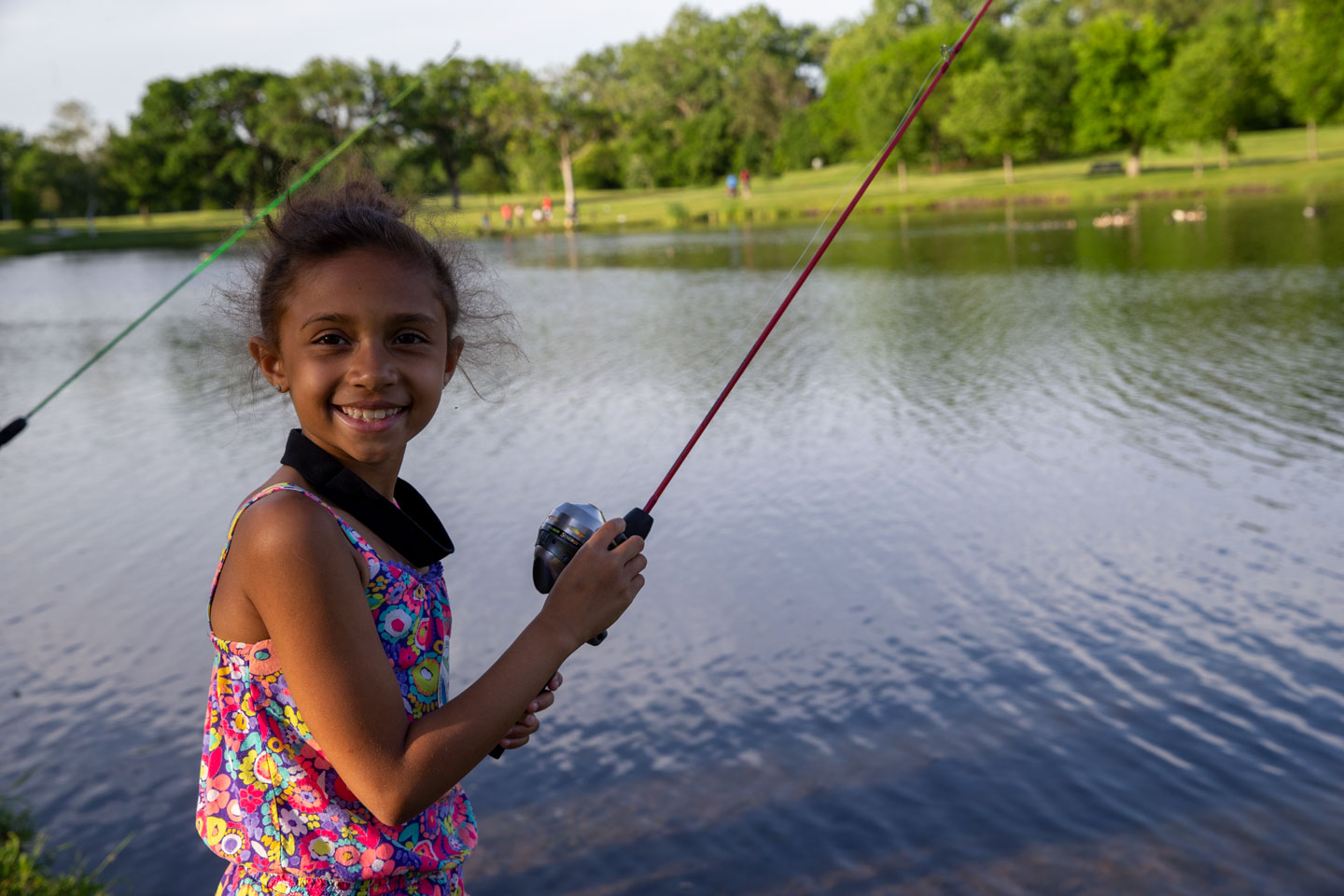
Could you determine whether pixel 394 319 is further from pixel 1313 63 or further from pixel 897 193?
pixel 1313 63

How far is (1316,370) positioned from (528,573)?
Answer: 36.1 ft

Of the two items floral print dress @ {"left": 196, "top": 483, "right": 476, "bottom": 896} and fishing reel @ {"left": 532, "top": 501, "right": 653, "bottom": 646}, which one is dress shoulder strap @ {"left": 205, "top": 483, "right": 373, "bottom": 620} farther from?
fishing reel @ {"left": 532, "top": 501, "right": 653, "bottom": 646}

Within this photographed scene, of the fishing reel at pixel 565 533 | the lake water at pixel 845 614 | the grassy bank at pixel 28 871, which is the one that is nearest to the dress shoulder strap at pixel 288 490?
the fishing reel at pixel 565 533

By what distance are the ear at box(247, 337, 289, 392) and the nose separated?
0.80 ft

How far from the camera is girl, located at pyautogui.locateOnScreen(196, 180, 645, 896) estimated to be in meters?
1.58

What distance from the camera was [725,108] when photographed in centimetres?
8869

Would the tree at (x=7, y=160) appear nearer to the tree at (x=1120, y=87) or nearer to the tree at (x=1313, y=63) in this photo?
the tree at (x=1120, y=87)

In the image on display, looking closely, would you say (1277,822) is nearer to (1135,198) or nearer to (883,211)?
(1135,198)

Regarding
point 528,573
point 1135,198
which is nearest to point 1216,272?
point 528,573

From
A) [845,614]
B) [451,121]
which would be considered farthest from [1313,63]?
[845,614]

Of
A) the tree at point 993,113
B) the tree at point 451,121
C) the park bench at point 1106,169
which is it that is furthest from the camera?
the tree at point 451,121

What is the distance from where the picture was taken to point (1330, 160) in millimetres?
51750

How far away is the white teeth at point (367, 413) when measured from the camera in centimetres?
186

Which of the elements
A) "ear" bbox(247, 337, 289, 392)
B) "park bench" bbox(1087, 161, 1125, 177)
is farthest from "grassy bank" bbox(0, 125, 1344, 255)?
"ear" bbox(247, 337, 289, 392)
